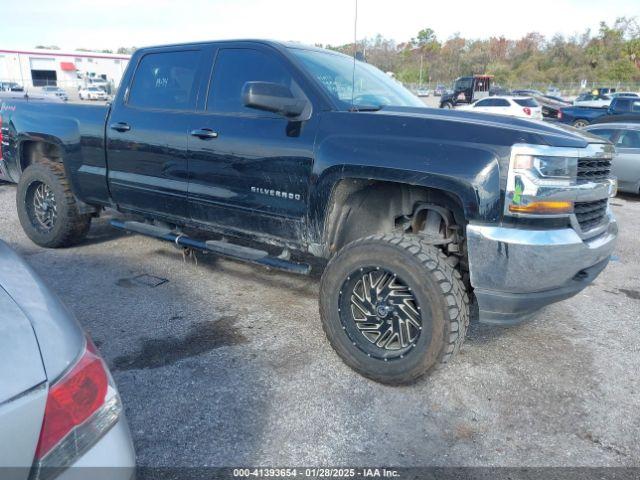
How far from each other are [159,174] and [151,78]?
34.2 inches

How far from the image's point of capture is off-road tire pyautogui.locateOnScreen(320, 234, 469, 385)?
2768mm

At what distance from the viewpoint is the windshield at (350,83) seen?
3449 mm

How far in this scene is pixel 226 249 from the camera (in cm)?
382

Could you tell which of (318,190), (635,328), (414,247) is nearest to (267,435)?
(414,247)

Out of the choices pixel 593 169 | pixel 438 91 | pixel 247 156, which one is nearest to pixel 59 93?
pixel 247 156

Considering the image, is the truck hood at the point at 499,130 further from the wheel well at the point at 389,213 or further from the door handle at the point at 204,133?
the door handle at the point at 204,133

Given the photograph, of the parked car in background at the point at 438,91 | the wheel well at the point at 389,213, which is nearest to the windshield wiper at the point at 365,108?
the wheel well at the point at 389,213

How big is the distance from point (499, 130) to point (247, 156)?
1633 mm

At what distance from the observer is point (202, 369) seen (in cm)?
310

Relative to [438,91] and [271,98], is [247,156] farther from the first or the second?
[438,91]

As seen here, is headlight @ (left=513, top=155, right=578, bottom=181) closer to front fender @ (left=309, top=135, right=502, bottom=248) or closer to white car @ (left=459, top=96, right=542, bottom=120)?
front fender @ (left=309, top=135, right=502, bottom=248)

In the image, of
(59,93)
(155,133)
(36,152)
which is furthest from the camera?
(59,93)

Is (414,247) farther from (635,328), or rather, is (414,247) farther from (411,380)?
(635,328)

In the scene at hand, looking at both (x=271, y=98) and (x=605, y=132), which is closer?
(x=271, y=98)
